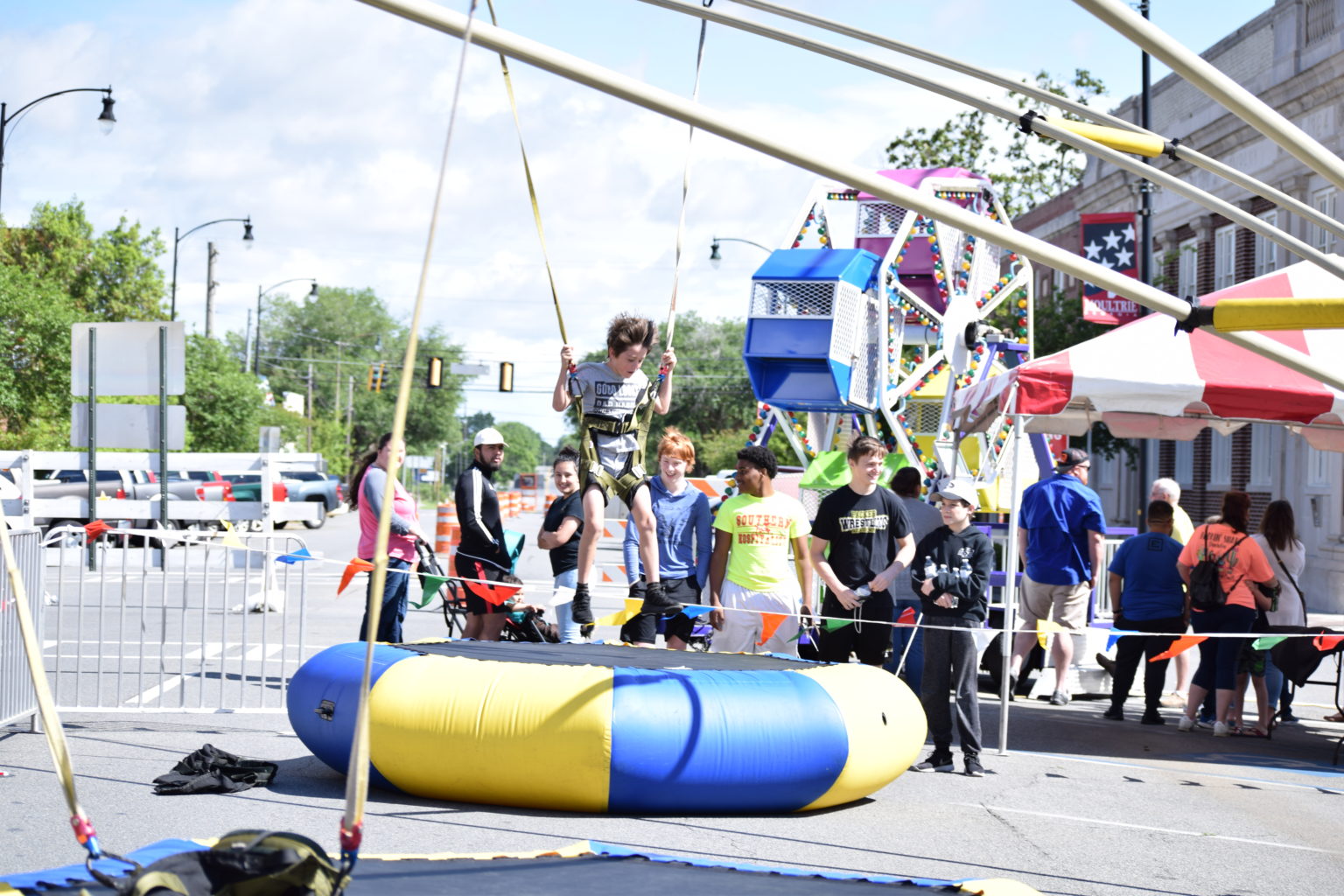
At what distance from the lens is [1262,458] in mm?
28094

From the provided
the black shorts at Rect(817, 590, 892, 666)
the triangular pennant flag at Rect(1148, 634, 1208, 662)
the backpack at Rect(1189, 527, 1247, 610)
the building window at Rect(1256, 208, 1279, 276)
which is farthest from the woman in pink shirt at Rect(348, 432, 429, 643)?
the building window at Rect(1256, 208, 1279, 276)

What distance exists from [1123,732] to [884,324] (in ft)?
20.9

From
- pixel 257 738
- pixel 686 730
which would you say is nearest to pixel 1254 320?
pixel 686 730

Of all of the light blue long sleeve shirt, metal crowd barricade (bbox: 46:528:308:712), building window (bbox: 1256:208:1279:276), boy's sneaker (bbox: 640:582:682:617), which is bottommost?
metal crowd barricade (bbox: 46:528:308:712)

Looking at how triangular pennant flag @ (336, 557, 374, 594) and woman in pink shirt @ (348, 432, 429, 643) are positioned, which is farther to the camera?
woman in pink shirt @ (348, 432, 429, 643)

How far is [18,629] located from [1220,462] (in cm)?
2717

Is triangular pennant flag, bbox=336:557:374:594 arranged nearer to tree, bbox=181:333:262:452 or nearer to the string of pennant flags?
the string of pennant flags

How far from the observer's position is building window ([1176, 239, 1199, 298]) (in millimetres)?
30969

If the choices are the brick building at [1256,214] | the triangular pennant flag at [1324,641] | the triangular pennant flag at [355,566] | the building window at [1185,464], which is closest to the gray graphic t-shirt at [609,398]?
→ the triangular pennant flag at [355,566]

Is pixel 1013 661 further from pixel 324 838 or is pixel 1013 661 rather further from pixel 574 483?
pixel 324 838

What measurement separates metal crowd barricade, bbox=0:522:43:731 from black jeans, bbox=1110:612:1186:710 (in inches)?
293

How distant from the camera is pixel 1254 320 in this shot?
438 centimetres

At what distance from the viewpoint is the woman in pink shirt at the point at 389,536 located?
→ 9.91 m

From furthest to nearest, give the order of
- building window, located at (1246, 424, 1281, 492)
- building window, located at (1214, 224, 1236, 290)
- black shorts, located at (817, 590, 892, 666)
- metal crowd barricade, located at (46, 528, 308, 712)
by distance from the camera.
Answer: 1. building window, located at (1214, 224, 1236, 290)
2. building window, located at (1246, 424, 1281, 492)
3. metal crowd barricade, located at (46, 528, 308, 712)
4. black shorts, located at (817, 590, 892, 666)
